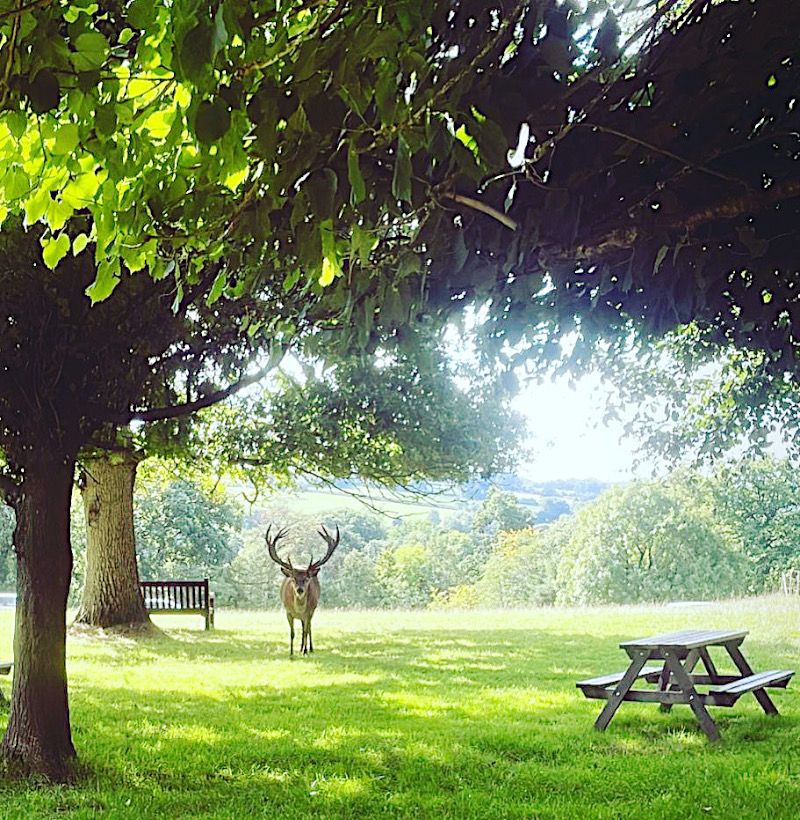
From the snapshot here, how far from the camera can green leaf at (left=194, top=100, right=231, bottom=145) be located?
152 cm

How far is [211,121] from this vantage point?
1524 mm

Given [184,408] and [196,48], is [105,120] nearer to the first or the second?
[196,48]

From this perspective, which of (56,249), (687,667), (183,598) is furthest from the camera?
(183,598)

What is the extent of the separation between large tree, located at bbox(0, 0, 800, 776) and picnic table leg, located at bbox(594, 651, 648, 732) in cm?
249

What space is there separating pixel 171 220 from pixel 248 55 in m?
0.75

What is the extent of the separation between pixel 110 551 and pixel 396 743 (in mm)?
7921

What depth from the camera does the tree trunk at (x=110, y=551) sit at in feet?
41.8

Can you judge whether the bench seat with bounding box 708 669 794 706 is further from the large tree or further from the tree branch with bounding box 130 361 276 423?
the tree branch with bounding box 130 361 276 423

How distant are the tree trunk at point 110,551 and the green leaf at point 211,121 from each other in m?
11.7

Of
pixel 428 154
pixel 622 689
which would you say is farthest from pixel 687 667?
pixel 428 154

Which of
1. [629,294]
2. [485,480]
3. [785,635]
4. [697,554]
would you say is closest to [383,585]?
[697,554]

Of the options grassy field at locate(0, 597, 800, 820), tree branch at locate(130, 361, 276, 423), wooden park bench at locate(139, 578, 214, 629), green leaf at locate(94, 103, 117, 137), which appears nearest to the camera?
Result: green leaf at locate(94, 103, 117, 137)

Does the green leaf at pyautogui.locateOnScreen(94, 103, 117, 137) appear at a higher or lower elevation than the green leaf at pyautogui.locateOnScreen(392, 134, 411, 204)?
higher

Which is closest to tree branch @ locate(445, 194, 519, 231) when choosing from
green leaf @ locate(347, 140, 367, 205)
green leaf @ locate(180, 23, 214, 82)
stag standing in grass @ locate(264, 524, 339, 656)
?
green leaf @ locate(347, 140, 367, 205)
